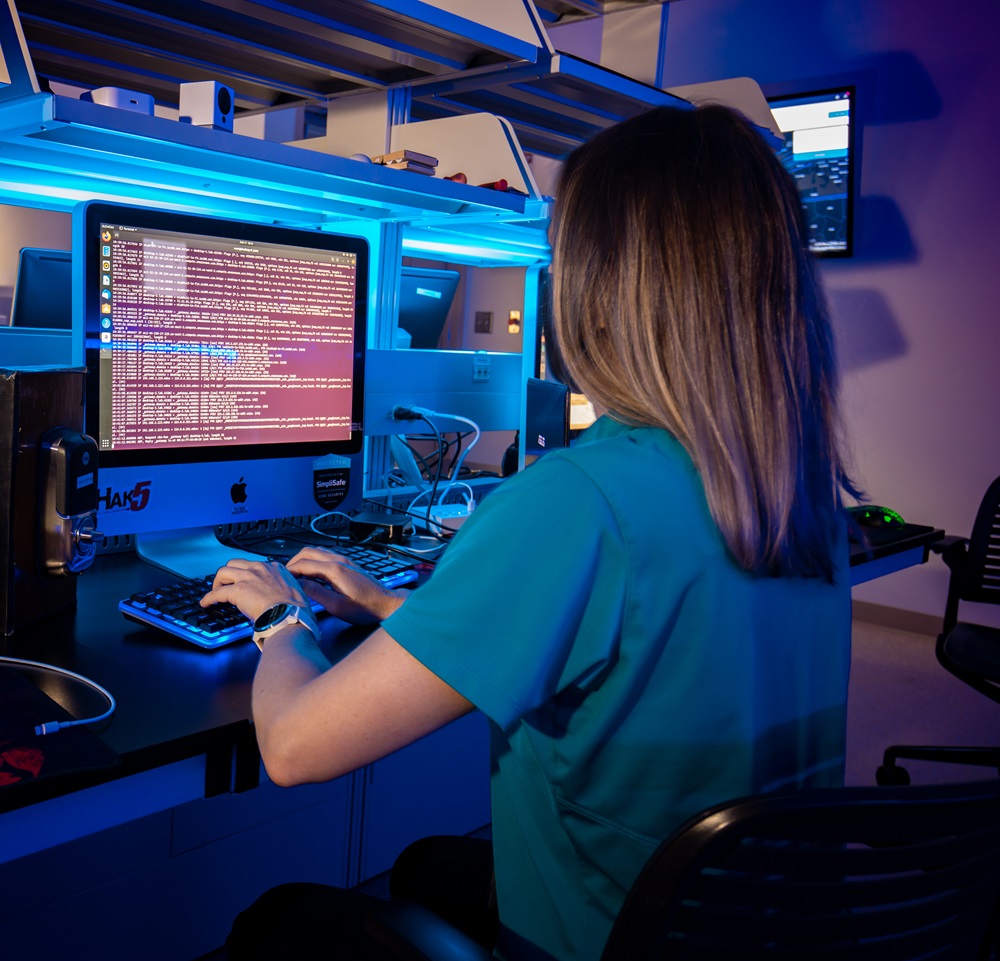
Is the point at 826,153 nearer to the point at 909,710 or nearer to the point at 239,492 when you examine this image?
the point at 909,710

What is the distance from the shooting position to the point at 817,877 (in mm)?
597

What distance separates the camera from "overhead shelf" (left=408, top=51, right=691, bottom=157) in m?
2.23

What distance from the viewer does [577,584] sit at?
2.34 ft

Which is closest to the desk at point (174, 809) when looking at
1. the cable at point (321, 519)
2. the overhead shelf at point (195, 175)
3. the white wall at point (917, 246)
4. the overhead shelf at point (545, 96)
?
the cable at point (321, 519)

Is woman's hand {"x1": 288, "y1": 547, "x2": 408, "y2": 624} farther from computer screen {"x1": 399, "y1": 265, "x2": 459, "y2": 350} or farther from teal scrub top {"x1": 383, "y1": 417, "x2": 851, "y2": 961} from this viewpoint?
computer screen {"x1": 399, "y1": 265, "x2": 459, "y2": 350}

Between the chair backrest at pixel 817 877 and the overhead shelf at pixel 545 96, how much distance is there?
1785mm

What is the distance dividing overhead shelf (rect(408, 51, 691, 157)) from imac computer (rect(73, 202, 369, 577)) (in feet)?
2.91

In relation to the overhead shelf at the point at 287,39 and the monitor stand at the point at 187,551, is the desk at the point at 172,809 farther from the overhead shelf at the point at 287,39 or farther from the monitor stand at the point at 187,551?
the overhead shelf at the point at 287,39

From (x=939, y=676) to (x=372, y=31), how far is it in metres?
2.98

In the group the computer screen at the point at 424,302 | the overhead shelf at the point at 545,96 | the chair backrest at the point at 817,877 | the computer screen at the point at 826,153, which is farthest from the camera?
the computer screen at the point at 826,153

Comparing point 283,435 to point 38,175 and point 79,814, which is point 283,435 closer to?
point 38,175

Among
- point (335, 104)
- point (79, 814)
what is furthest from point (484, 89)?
point (79, 814)

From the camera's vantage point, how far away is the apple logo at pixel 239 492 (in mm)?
1510

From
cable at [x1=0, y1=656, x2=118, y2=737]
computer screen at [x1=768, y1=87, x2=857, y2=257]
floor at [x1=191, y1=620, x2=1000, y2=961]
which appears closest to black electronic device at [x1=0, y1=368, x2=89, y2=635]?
cable at [x1=0, y1=656, x2=118, y2=737]
